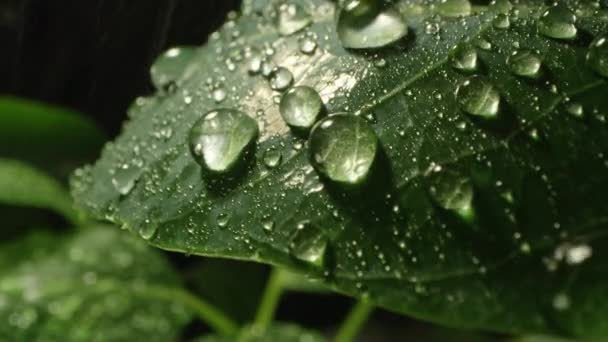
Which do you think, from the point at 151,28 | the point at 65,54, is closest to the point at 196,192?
the point at 151,28

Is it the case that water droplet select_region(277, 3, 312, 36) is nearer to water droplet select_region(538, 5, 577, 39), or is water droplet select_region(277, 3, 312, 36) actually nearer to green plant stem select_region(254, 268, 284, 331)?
water droplet select_region(538, 5, 577, 39)

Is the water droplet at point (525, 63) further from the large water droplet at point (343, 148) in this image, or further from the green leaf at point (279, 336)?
the green leaf at point (279, 336)

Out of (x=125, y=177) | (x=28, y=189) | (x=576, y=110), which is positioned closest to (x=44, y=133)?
(x=28, y=189)

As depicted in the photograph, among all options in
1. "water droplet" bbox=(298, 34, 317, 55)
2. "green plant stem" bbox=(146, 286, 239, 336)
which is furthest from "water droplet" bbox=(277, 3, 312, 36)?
"green plant stem" bbox=(146, 286, 239, 336)

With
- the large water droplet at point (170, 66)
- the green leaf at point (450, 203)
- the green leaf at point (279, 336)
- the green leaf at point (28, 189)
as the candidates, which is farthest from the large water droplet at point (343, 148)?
the green leaf at point (28, 189)

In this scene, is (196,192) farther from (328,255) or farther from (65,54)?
(65,54)
